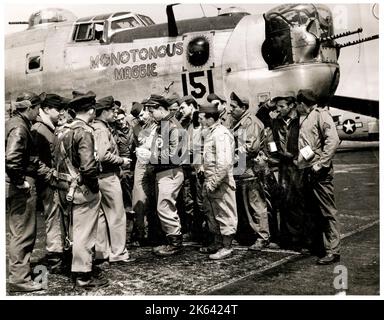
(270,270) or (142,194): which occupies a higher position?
(142,194)

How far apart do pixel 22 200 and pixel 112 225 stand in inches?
50.9

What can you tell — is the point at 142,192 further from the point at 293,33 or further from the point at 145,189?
the point at 293,33

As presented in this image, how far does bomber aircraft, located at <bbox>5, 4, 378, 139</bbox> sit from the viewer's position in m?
8.22

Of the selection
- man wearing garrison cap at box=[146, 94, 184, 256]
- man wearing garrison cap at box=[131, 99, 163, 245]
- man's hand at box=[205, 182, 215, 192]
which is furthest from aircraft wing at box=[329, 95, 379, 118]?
man's hand at box=[205, 182, 215, 192]

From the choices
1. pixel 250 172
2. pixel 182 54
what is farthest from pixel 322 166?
pixel 182 54

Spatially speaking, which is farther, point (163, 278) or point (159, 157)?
point (159, 157)

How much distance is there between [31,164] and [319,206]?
3.33 meters

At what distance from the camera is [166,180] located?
6.18m

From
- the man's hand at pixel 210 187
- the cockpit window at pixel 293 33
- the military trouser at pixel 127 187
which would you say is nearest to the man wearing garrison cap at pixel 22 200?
the man's hand at pixel 210 187

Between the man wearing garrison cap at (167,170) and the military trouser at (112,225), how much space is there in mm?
500

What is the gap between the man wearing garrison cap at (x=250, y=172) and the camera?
6.31m
